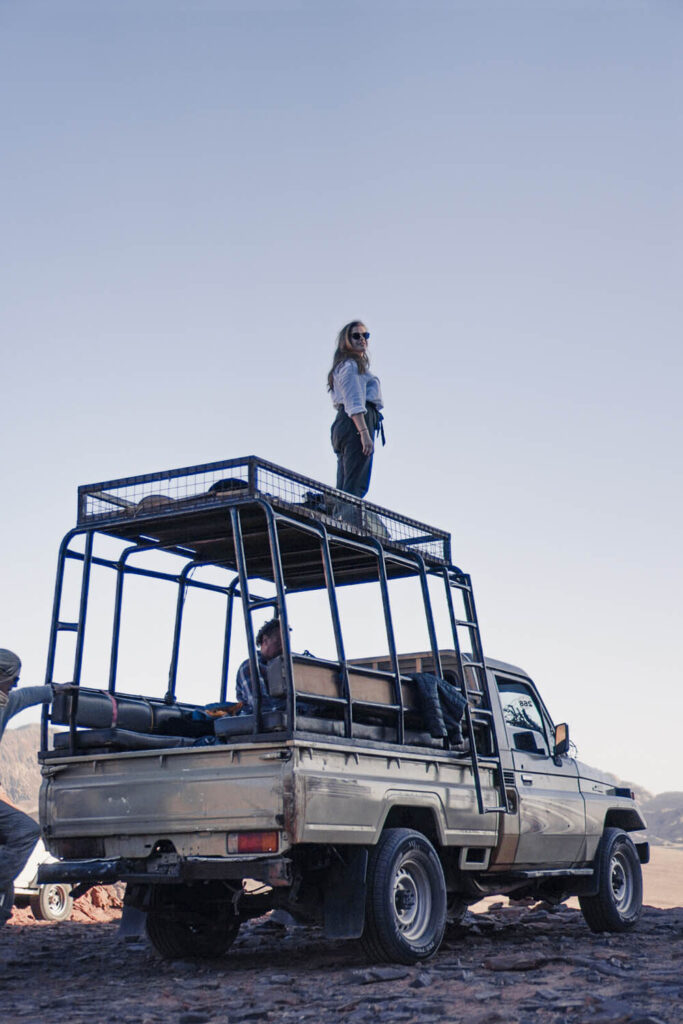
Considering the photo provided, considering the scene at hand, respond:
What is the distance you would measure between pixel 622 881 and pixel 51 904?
6837 mm

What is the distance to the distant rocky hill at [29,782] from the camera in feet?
188

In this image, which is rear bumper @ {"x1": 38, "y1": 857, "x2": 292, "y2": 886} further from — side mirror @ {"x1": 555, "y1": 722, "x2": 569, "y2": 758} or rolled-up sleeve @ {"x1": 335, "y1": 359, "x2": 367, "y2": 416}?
rolled-up sleeve @ {"x1": 335, "y1": 359, "x2": 367, "y2": 416}

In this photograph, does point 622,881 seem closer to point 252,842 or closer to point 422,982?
point 422,982

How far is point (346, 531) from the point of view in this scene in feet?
27.7

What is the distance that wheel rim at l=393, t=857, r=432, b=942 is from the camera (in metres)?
7.80


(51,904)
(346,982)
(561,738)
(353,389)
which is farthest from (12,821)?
(51,904)

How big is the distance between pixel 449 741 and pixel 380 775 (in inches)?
42.3

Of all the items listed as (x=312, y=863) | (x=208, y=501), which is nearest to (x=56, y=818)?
(x=312, y=863)

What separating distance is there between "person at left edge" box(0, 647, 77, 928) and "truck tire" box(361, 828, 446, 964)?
224cm

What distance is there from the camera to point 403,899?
25.9 feet

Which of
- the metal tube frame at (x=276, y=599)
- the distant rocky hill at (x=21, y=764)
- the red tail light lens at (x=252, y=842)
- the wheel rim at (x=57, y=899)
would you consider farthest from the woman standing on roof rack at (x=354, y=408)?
the distant rocky hill at (x=21, y=764)

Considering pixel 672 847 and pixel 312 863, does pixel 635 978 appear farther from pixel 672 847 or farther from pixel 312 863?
pixel 672 847

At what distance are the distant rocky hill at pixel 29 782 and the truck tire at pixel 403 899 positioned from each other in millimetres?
46381

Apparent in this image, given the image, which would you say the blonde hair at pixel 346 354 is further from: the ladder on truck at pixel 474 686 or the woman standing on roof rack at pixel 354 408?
the ladder on truck at pixel 474 686
